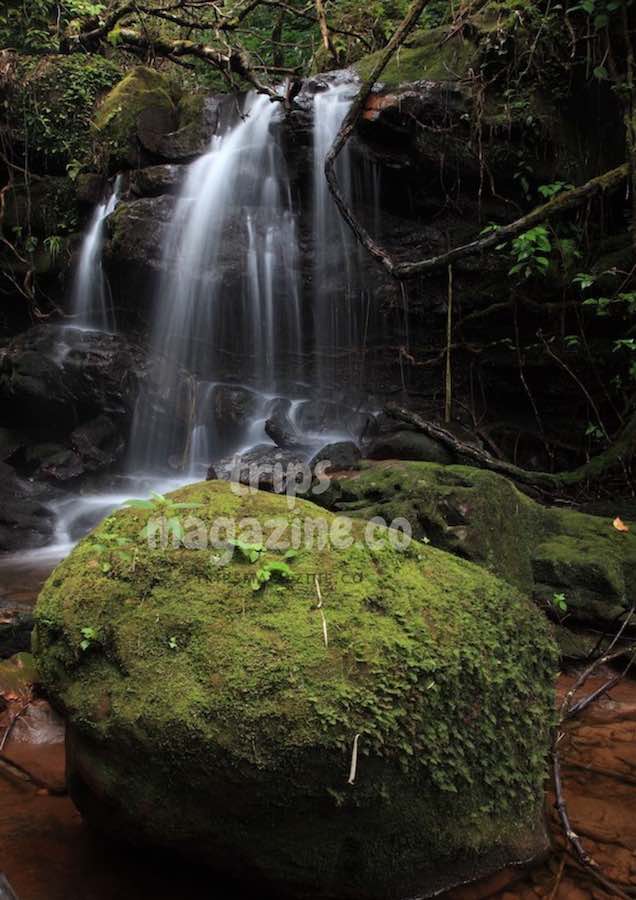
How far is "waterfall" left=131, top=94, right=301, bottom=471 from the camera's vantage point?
927 centimetres

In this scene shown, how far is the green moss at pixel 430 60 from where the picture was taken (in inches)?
309

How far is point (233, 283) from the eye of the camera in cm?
934

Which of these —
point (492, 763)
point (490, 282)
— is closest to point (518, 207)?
point (490, 282)

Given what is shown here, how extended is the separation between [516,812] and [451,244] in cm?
730

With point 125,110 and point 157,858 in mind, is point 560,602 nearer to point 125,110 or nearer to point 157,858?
point 157,858

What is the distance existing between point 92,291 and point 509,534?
7.67 m

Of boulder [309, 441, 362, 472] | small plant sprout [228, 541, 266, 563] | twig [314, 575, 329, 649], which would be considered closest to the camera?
twig [314, 575, 329, 649]

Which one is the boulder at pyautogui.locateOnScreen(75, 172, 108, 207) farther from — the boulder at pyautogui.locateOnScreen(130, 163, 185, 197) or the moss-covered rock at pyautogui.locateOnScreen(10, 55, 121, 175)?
the boulder at pyautogui.locateOnScreen(130, 163, 185, 197)

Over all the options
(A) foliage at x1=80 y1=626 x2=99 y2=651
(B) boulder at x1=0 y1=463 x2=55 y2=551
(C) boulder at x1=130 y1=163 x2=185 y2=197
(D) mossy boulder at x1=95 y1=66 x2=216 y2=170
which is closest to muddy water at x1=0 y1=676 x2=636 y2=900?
(A) foliage at x1=80 y1=626 x2=99 y2=651

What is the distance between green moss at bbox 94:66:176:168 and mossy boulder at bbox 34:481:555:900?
941 centimetres

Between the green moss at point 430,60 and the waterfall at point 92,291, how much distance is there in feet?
14.7

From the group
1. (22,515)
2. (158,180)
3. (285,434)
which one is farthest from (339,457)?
(158,180)

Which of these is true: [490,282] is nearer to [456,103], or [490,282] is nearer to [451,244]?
[451,244]

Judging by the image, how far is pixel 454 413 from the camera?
327 inches
